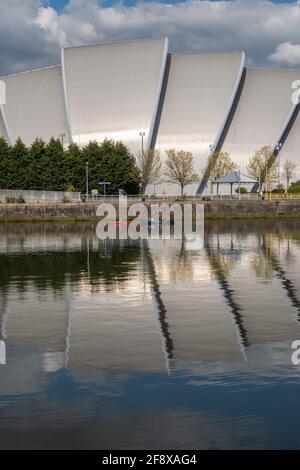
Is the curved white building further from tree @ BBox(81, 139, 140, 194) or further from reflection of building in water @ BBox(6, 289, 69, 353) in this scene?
reflection of building in water @ BBox(6, 289, 69, 353)

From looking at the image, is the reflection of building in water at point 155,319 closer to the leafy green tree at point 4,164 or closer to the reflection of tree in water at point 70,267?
the reflection of tree in water at point 70,267

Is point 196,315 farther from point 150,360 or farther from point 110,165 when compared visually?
point 110,165

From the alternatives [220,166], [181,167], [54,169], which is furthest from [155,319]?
[181,167]

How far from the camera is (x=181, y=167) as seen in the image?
74.0 metres

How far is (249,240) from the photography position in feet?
121

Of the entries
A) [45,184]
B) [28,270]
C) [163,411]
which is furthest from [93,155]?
[163,411]

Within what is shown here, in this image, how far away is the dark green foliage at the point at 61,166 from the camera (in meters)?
67.3

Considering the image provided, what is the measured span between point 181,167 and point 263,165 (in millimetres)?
8161

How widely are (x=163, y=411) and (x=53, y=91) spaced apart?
7665 cm

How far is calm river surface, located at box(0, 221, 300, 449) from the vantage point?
7.50m

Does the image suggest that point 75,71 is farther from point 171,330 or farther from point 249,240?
point 171,330

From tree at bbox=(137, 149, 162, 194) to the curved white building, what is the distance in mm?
2005

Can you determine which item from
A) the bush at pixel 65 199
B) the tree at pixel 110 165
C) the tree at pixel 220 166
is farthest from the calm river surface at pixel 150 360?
the tree at pixel 220 166

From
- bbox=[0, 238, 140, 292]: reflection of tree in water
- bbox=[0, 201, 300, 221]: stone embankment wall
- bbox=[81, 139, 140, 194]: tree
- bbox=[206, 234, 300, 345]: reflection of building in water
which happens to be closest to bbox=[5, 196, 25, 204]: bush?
bbox=[0, 201, 300, 221]: stone embankment wall
